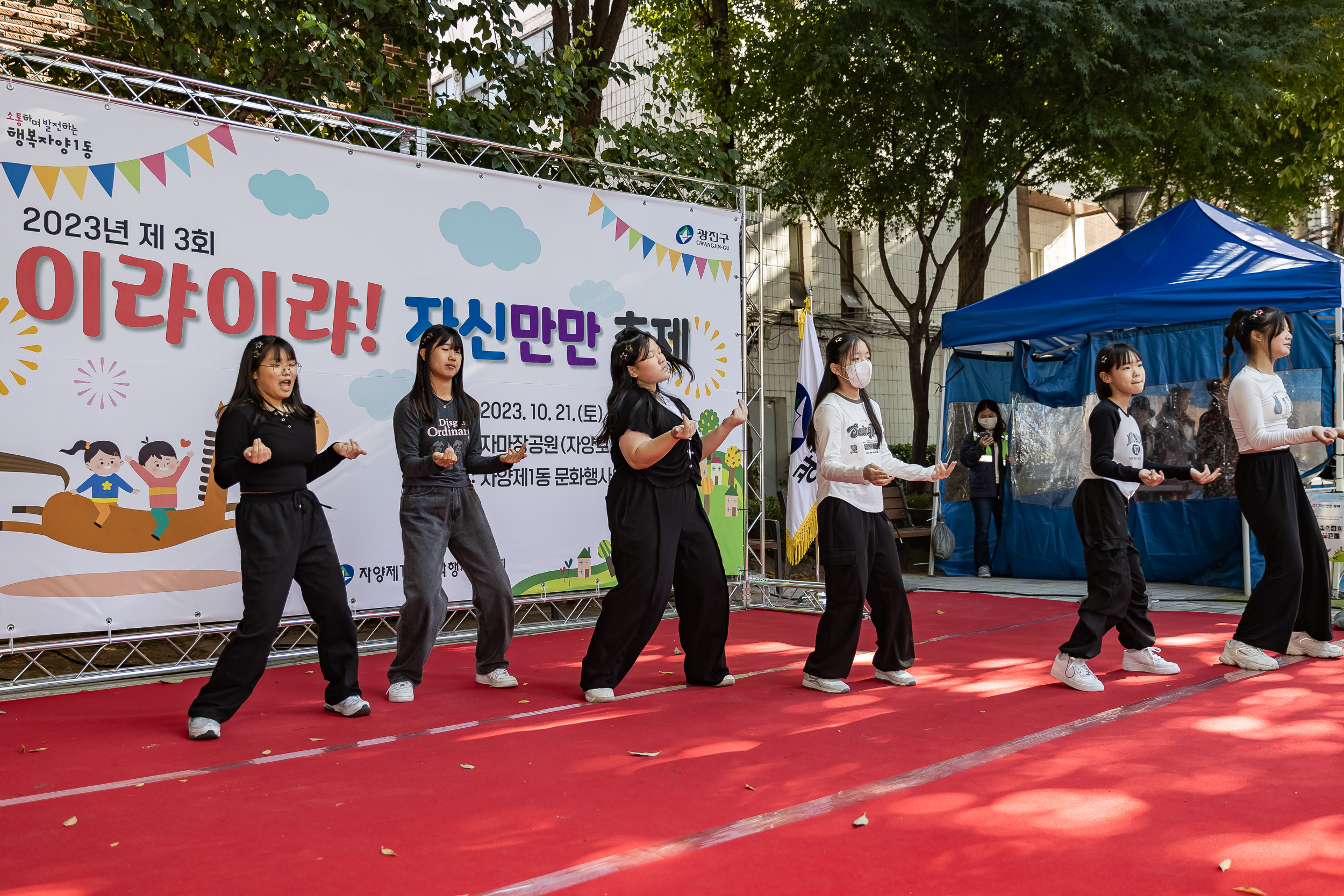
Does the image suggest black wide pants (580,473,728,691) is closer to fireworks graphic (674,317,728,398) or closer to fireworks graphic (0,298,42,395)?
fireworks graphic (674,317,728,398)

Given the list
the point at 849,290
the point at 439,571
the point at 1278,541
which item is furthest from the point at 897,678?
the point at 849,290

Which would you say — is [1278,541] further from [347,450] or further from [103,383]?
[103,383]

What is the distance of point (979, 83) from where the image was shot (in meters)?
11.0

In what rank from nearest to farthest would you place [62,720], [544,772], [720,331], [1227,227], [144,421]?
1. [544,772]
2. [62,720]
3. [144,421]
4. [720,331]
5. [1227,227]

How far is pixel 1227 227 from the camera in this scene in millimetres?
8453

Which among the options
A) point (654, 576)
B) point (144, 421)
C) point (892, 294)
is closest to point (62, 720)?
point (144, 421)

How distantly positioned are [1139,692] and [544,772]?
2790 millimetres

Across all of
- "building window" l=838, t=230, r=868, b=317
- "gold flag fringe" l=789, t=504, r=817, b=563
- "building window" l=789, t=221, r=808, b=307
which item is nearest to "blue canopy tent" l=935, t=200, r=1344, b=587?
"gold flag fringe" l=789, t=504, r=817, b=563

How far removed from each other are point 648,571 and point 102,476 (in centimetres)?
288

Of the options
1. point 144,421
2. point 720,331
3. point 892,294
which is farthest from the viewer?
point 892,294

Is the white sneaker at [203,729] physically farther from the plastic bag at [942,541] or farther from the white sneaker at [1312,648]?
the plastic bag at [942,541]

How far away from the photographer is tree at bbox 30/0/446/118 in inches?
285

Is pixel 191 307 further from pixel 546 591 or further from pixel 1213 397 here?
pixel 1213 397

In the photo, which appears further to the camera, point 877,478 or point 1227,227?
point 1227,227
